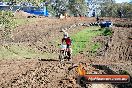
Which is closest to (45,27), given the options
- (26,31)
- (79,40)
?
(26,31)

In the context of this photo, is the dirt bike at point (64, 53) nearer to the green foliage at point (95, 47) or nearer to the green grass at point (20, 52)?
the green grass at point (20, 52)

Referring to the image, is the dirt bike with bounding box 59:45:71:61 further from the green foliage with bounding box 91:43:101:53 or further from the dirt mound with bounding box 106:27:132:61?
the green foliage with bounding box 91:43:101:53

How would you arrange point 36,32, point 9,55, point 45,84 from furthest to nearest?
point 36,32 < point 9,55 < point 45,84

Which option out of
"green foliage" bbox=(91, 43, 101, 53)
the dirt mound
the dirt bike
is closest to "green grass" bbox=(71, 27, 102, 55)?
"green foliage" bbox=(91, 43, 101, 53)

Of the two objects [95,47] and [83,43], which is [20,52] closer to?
[95,47]

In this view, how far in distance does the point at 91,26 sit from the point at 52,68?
33503mm

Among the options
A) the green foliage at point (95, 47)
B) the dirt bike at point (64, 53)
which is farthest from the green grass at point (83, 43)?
the dirt bike at point (64, 53)

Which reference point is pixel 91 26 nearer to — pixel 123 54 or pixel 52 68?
pixel 123 54

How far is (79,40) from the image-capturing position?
35.8 meters

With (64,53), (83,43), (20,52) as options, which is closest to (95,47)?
(83,43)

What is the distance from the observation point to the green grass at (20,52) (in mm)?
25881

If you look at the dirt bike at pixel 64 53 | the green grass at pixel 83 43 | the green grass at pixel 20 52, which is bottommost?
the green grass at pixel 83 43

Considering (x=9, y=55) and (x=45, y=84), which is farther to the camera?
(x=9, y=55)

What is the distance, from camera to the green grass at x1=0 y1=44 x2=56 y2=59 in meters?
25.9
